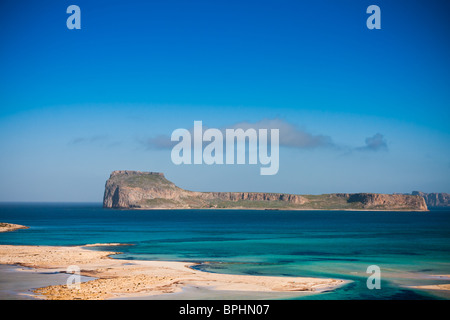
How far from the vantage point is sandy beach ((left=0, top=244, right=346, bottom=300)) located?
1264 inches

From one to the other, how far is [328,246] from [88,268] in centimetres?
4157

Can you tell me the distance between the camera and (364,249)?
6756cm

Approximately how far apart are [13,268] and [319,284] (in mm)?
30221

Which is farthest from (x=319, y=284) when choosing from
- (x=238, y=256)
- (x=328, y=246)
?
(x=328, y=246)

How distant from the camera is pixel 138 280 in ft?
121

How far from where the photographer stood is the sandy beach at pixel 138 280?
32.1m

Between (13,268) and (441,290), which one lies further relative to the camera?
(13,268)

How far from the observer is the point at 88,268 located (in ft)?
145
